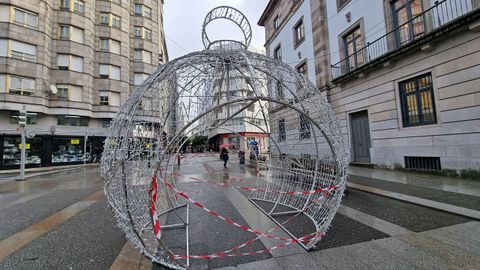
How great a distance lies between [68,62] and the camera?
20922 millimetres

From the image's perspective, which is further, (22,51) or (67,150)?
(67,150)

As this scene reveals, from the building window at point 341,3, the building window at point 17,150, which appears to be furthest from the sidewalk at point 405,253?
the building window at point 17,150

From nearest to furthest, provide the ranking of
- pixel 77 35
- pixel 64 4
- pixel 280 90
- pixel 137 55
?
pixel 280 90 → pixel 64 4 → pixel 77 35 → pixel 137 55

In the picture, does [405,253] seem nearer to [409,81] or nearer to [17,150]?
[409,81]

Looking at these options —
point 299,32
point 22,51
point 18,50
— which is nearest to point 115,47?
point 22,51

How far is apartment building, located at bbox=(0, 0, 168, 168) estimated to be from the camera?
58.2 feet

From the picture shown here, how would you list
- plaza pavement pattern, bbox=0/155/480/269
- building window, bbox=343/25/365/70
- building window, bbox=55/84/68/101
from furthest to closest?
building window, bbox=55/84/68/101 → building window, bbox=343/25/365/70 → plaza pavement pattern, bbox=0/155/480/269

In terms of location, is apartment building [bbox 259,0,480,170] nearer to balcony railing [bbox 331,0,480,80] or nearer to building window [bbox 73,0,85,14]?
balcony railing [bbox 331,0,480,80]

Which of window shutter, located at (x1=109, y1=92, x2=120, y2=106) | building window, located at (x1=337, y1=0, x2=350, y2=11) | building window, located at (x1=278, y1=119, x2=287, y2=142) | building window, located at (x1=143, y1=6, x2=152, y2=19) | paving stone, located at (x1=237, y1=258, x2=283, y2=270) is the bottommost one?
paving stone, located at (x1=237, y1=258, x2=283, y2=270)

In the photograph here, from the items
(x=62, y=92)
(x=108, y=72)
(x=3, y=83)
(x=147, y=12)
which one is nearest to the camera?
(x=3, y=83)

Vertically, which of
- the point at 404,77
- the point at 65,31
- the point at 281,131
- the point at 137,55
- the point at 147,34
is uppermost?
the point at 147,34

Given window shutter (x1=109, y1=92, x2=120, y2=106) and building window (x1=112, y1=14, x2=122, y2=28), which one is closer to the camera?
window shutter (x1=109, y1=92, x2=120, y2=106)

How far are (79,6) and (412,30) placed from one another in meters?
Answer: 28.6

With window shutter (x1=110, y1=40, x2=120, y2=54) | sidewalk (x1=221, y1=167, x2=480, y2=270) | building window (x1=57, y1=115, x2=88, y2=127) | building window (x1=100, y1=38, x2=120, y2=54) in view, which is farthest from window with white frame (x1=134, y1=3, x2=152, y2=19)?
sidewalk (x1=221, y1=167, x2=480, y2=270)
